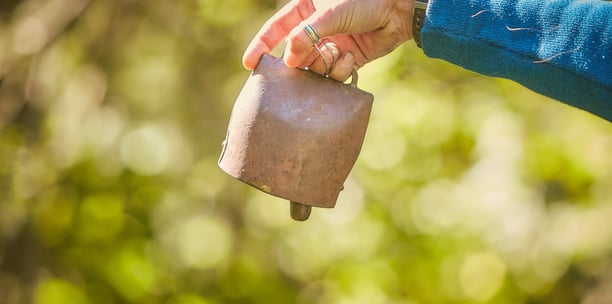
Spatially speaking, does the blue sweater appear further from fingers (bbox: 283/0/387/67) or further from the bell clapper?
the bell clapper

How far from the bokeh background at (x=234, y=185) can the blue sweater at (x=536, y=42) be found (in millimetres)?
2241

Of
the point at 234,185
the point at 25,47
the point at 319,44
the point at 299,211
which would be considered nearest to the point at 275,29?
the point at 319,44

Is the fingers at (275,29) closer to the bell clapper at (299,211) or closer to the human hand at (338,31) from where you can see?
the human hand at (338,31)

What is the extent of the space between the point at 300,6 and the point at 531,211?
8.38 feet

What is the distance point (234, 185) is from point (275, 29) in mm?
3397

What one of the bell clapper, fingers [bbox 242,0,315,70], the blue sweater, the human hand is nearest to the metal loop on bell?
the human hand

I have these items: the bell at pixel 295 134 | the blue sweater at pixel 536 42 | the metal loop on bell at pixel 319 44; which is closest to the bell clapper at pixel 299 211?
the bell at pixel 295 134

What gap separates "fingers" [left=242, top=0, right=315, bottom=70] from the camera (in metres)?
2.12

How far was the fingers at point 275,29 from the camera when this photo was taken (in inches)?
83.4

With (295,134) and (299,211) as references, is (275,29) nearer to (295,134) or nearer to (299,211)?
(295,134)

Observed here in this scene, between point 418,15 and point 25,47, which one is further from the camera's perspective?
point 25,47

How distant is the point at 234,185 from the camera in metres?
5.47

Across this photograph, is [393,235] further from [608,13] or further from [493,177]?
[608,13]

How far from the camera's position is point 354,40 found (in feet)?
7.34
